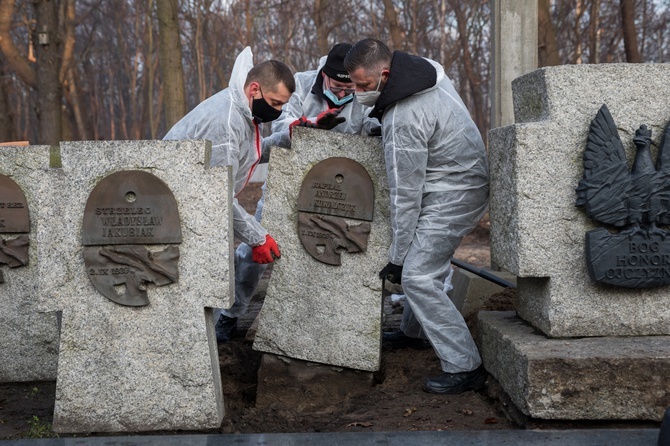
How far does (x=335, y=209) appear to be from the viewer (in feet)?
15.3

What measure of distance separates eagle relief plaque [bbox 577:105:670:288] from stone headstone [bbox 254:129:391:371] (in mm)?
1259

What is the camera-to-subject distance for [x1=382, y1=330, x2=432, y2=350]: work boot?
209 inches

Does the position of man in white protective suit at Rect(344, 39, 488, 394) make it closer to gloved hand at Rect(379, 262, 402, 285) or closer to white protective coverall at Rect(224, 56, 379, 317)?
gloved hand at Rect(379, 262, 402, 285)

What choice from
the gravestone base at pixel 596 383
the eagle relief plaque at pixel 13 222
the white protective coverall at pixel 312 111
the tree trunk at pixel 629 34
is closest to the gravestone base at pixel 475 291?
the white protective coverall at pixel 312 111

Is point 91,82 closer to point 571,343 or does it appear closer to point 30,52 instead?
point 30,52

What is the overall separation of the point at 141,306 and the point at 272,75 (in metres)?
1.69

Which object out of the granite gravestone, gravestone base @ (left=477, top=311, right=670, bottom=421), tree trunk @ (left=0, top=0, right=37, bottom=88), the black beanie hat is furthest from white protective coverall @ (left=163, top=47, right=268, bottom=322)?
tree trunk @ (left=0, top=0, right=37, bottom=88)

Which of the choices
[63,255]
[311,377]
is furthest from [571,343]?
[63,255]

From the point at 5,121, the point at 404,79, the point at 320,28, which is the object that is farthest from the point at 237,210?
the point at 5,121

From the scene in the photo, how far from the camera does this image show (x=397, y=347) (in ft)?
17.6

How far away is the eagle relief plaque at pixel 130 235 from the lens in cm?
376

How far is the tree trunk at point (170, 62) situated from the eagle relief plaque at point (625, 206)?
26.8 ft

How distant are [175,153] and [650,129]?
7.71 feet

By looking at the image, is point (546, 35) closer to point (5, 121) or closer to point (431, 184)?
point (431, 184)
